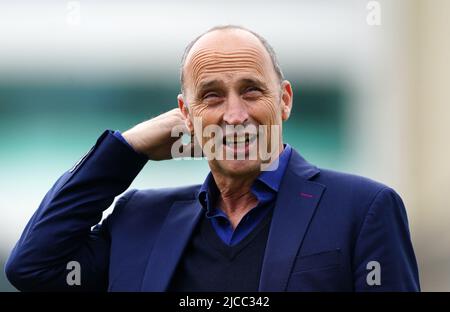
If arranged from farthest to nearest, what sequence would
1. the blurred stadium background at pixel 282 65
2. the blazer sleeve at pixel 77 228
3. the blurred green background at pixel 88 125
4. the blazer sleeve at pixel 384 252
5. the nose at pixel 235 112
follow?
the blurred green background at pixel 88 125
the blurred stadium background at pixel 282 65
the blazer sleeve at pixel 77 228
the nose at pixel 235 112
the blazer sleeve at pixel 384 252

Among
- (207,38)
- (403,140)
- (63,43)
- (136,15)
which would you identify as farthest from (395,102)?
(207,38)

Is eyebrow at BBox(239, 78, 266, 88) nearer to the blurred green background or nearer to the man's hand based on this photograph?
the man's hand

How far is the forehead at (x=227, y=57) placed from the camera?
107 inches

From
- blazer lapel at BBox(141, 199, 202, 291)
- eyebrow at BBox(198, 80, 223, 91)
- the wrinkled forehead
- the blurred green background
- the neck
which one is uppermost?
the wrinkled forehead

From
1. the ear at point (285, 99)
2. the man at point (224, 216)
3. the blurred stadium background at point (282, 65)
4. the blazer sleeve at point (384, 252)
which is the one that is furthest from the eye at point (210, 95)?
the blurred stadium background at point (282, 65)

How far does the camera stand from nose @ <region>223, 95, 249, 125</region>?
2643 millimetres

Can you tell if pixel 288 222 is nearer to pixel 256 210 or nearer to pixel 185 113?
pixel 256 210

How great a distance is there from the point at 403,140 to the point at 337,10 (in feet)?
4.77

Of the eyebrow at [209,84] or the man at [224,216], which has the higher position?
the eyebrow at [209,84]

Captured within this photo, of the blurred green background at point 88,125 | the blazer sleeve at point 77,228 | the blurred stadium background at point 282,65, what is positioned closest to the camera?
the blazer sleeve at point 77,228

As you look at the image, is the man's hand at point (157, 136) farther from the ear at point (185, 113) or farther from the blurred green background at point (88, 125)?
the blurred green background at point (88, 125)

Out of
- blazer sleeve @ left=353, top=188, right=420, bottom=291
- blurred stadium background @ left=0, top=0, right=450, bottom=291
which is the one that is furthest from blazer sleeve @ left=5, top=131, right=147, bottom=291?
blurred stadium background @ left=0, top=0, right=450, bottom=291

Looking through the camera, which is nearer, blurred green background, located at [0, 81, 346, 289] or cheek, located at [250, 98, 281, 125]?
cheek, located at [250, 98, 281, 125]
